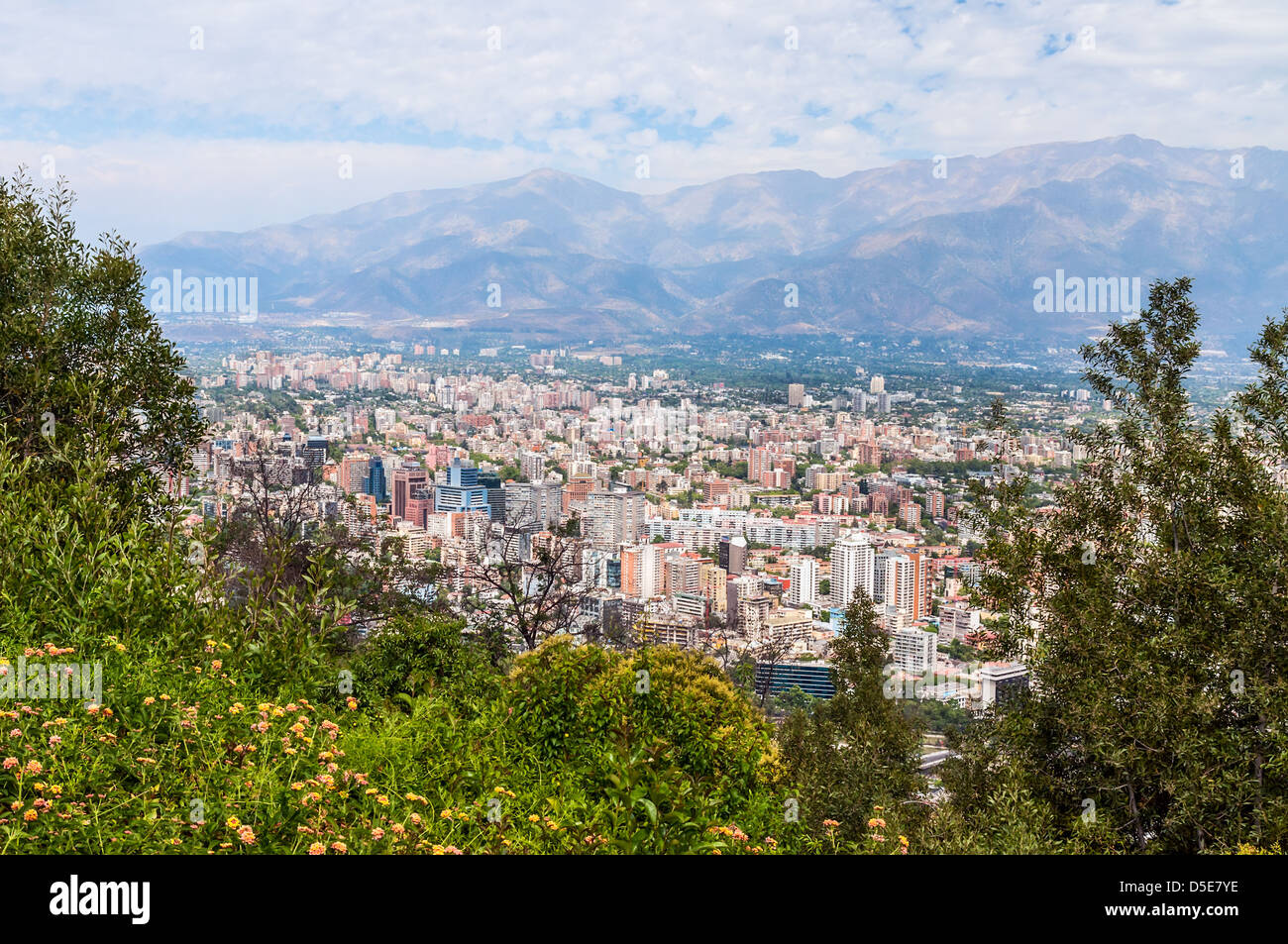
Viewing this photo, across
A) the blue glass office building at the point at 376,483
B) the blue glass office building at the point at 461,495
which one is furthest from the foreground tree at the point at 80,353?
the blue glass office building at the point at 376,483

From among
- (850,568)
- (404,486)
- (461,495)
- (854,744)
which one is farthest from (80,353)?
(404,486)

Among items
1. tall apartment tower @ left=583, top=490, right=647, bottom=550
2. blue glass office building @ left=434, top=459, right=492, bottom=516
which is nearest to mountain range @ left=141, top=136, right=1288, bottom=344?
tall apartment tower @ left=583, top=490, right=647, bottom=550

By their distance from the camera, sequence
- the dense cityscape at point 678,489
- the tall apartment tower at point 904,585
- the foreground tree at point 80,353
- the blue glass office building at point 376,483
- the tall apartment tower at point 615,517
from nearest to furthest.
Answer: the foreground tree at point 80,353, the dense cityscape at point 678,489, the tall apartment tower at point 904,585, the tall apartment tower at point 615,517, the blue glass office building at point 376,483

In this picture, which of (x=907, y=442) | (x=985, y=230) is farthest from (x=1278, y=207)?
(x=907, y=442)

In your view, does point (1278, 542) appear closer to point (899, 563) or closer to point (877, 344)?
point (899, 563)

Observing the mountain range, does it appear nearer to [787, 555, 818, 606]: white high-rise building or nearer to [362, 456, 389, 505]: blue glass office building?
[787, 555, 818, 606]: white high-rise building

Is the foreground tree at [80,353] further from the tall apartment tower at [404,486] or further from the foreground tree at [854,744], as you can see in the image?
the tall apartment tower at [404,486]

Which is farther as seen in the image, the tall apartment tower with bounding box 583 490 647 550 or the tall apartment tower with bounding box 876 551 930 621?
the tall apartment tower with bounding box 583 490 647 550
